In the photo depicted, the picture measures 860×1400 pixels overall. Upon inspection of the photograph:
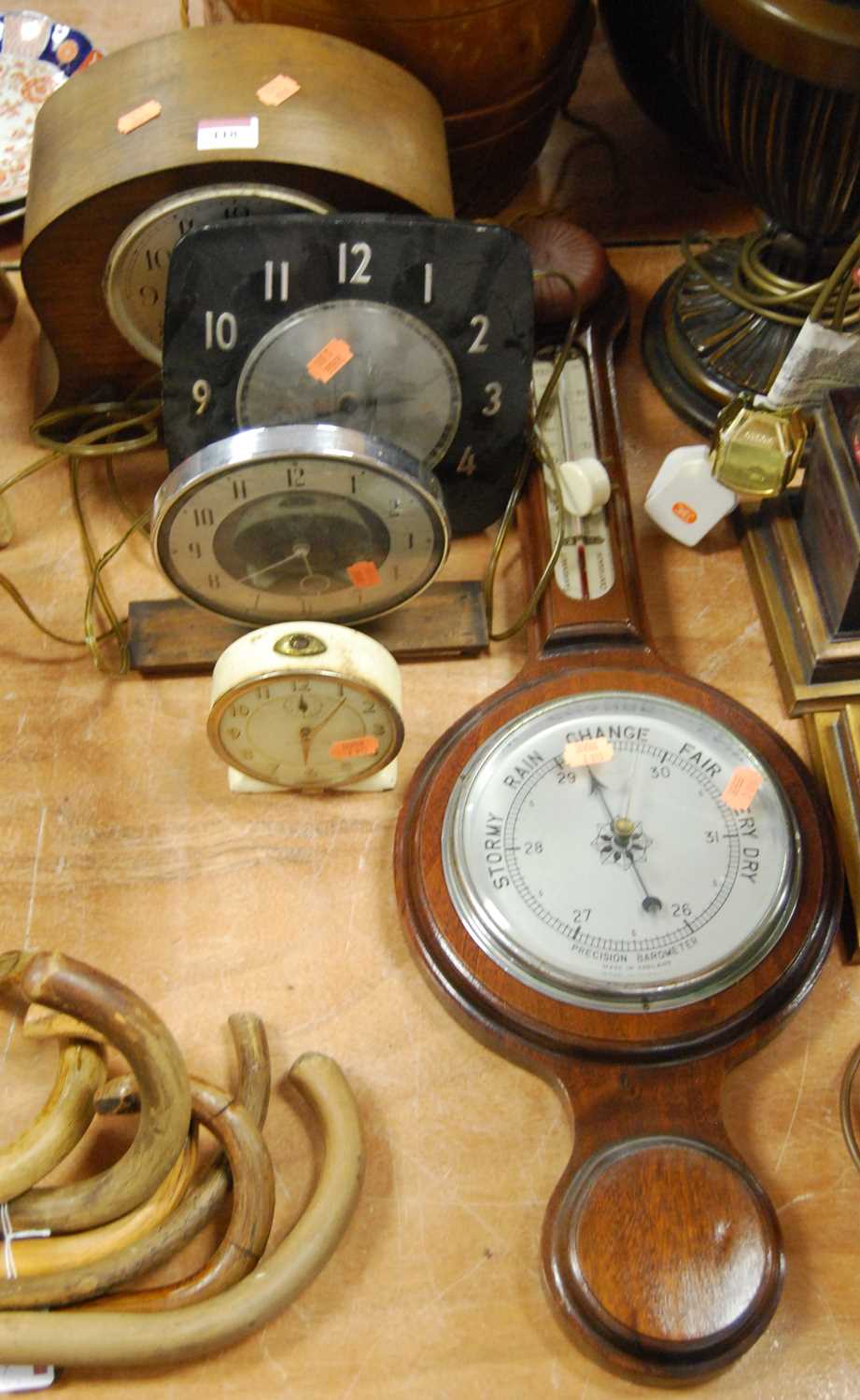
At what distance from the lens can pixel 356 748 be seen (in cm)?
128

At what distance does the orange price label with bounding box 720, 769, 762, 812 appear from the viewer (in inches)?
50.0

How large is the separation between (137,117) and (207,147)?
0.28ft

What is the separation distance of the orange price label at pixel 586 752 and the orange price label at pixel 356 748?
182 mm

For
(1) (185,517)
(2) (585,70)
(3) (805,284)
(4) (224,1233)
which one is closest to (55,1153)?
(4) (224,1233)

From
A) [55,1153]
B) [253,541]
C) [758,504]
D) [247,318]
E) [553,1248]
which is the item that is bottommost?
[553,1248]

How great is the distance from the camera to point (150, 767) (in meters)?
1.40

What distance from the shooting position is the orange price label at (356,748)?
1277 mm

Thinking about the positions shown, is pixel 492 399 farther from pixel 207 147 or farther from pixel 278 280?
pixel 207 147

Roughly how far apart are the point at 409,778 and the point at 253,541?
0.94 ft

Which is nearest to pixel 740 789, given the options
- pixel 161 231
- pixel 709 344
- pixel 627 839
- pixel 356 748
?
pixel 627 839

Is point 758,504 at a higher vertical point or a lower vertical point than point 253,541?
lower

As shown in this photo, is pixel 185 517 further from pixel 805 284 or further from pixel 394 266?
pixel 805 284

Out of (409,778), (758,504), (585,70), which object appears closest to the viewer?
(409,778)

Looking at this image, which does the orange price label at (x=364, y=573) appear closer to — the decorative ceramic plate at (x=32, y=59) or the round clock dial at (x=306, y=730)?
the round clock dial at (x=306, y=730)
